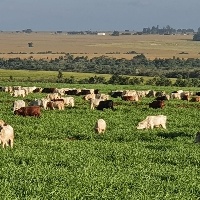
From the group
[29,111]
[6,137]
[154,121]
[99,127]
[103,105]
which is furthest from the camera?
[103,105]

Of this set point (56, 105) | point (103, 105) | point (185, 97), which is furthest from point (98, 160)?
point (185, 97)

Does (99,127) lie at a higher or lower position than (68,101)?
higher

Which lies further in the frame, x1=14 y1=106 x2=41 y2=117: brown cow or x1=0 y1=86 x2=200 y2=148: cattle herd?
x1=14 y1=106 x2=41 y2=117: brown cow

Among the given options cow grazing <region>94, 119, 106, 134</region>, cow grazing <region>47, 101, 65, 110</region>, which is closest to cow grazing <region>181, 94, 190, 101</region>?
Answer: cow grazing <region>47, 101, 65, 110</region>

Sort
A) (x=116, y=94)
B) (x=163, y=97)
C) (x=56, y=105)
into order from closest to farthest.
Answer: (x=56, y=105) → (x=163, y=97) → (x=116, y=94)

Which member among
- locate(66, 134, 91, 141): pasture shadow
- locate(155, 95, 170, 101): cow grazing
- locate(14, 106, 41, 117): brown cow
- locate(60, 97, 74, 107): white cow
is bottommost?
locate(155, 95, 170, 101): cow grazing

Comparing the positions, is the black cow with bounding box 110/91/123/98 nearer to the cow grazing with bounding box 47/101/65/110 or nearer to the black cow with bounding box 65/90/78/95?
the black cow with bounding box 65/90/78/95

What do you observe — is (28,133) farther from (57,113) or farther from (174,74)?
(174,74)

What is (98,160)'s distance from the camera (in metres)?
17.2

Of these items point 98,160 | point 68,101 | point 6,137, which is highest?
point 6,137

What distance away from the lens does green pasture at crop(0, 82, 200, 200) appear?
43.4 ft

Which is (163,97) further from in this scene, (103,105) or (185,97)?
(103,105)

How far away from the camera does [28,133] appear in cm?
2366

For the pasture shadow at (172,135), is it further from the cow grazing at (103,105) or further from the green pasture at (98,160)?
the cow grazing at (103,105)
